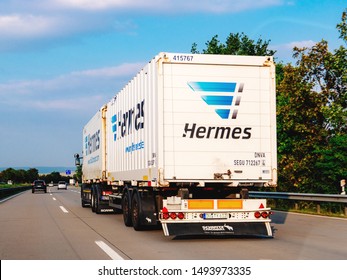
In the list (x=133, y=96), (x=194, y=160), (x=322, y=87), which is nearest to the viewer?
(x=194, y=160)

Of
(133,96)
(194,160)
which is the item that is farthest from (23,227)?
(194,160)

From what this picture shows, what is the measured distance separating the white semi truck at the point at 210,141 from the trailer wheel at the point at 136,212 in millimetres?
538

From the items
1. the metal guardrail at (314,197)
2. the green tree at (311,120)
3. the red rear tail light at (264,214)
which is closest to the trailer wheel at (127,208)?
the red rear tail light at (264,214)

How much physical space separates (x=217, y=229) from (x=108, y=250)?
2.58 m

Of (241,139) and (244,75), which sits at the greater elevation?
(244,75)

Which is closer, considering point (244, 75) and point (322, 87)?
point (244, 75)

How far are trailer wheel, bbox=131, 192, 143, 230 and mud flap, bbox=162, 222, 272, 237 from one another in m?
1.87

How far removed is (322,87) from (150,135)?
17.6 meters

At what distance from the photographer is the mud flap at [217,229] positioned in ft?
40.9

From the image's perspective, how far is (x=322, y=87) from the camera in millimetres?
29141

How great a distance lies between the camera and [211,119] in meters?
13.0

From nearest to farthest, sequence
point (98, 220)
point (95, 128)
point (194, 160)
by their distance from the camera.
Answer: point (194, 160) < point (98, 220) < point (95, 128)

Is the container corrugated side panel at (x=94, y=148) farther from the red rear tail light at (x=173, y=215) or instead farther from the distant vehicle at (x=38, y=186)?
the distant vehicle at (x=38, y=186)
